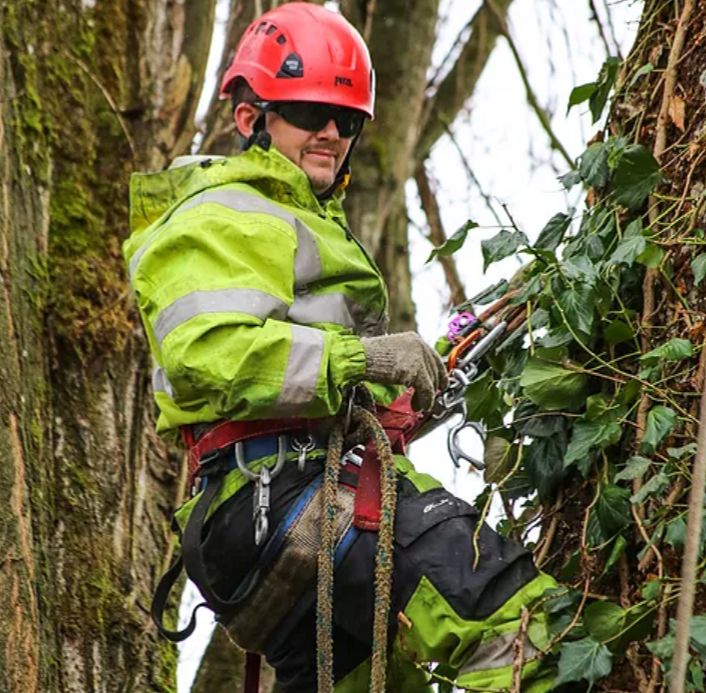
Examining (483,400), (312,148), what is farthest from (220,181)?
(483,400)

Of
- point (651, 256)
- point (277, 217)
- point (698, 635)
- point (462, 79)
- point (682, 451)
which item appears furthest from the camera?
point (462, 79)

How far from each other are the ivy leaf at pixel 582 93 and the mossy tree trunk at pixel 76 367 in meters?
1.35

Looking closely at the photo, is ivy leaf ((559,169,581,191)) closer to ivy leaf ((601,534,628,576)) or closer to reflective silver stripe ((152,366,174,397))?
ivy leaf ((601,534,628,576))

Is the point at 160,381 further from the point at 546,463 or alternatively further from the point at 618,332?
the point at 618,332

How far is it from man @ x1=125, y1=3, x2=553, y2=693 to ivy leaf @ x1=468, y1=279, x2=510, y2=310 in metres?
0.27

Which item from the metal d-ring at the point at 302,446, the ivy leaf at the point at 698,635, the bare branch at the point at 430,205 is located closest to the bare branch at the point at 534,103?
the bare branch at the point at 430,205

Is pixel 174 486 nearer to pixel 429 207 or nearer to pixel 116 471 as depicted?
pixel 116 471

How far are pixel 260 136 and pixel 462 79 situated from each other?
3.78 meters

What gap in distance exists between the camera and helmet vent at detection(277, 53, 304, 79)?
3166 millimetres

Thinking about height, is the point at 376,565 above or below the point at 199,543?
below

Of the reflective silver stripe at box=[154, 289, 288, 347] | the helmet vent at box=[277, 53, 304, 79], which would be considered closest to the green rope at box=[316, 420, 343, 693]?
the reflective silver stripe at box=[154, 289, 288, 347]

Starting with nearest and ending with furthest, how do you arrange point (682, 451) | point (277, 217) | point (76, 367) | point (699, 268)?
point (682, 451)
point (699, 268)
point (277, 217)
point (76, 367)

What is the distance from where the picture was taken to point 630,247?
2766 millimetres

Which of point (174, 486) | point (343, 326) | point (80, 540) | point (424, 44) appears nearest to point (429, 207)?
point (424, 44)
